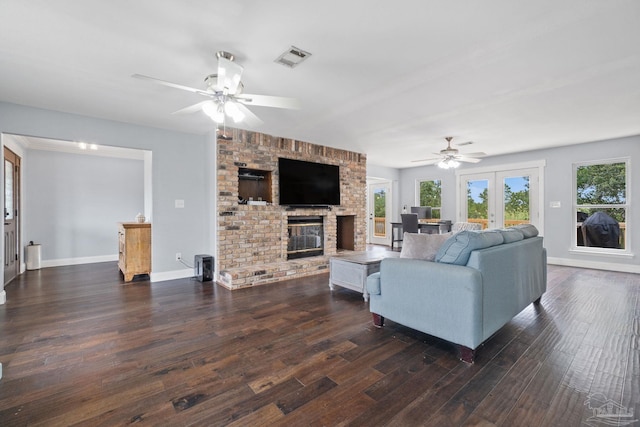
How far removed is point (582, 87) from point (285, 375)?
3.93 meters

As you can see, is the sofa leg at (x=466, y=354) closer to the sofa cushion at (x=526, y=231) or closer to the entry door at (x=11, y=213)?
the sofa cushion at (x=526, y=231)

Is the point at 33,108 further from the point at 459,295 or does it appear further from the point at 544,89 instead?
the point at 544,89

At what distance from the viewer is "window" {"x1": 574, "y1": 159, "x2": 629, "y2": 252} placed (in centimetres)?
517

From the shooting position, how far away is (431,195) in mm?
8086

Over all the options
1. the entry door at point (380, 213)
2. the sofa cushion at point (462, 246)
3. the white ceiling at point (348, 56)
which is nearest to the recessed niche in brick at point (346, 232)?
the white ceiling at point (348, 56)

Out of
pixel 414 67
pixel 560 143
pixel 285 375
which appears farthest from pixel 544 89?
pixel 285 375

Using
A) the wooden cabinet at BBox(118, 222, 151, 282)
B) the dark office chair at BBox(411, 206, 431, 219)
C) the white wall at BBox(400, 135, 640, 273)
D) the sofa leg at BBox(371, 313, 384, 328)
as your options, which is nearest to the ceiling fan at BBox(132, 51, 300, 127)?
the sofa leg at BBox(371, 313, 384, 328)

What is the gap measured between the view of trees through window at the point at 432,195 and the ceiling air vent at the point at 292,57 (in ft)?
21.1

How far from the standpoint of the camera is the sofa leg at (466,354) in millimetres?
2039

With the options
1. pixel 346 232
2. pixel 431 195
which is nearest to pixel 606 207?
pixel 431 195

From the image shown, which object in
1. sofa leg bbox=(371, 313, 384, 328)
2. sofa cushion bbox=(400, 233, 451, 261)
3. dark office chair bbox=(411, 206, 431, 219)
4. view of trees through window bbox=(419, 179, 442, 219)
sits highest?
view of trees through window bbox=(419, 179, 442, 219)

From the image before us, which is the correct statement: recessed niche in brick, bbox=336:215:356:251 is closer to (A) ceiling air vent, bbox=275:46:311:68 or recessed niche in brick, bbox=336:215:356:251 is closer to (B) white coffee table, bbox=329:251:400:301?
(B) white coffee table, bbox=329:251:400:301

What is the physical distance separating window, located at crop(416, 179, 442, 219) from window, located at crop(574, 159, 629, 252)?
2867 millimetres

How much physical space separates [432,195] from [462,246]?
6.25 m
